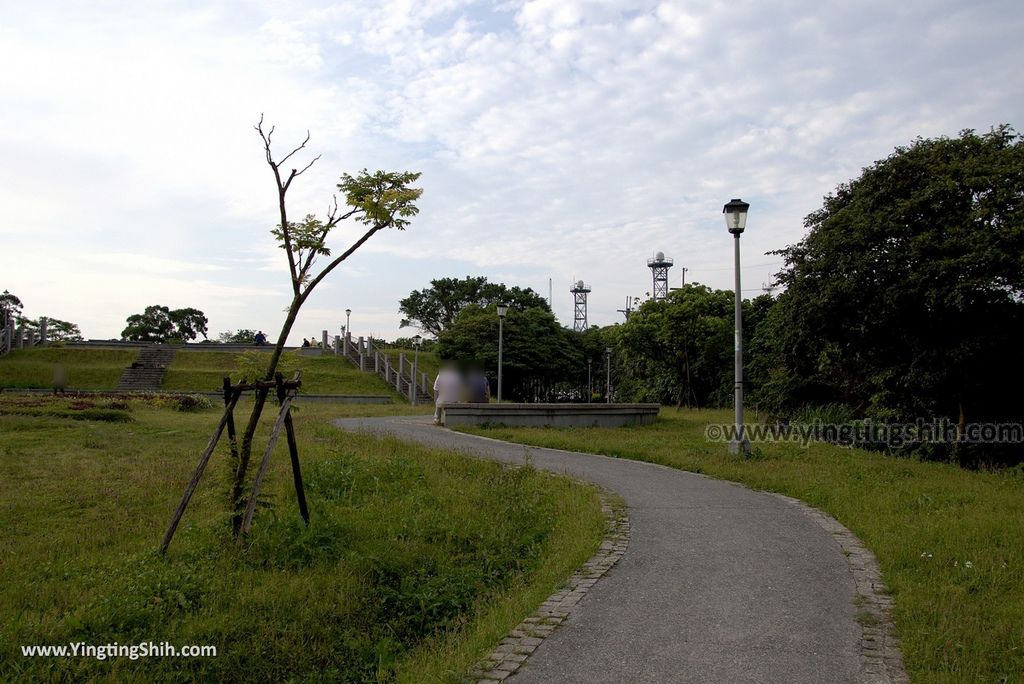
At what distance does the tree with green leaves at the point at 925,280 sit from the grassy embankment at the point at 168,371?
24236 mm

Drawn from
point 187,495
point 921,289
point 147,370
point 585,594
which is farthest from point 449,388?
point 147,370

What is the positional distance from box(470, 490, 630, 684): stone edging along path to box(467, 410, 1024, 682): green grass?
2039 millimetres

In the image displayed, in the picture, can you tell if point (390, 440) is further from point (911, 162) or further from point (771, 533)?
point (911, 162)

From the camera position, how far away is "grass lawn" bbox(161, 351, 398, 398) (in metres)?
37.0

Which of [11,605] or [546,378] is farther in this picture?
[546,378]

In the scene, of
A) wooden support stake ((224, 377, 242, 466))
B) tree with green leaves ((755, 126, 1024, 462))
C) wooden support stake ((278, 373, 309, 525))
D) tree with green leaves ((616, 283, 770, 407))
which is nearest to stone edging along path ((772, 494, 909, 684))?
wooden support stake ((278, 373, 309, 525))

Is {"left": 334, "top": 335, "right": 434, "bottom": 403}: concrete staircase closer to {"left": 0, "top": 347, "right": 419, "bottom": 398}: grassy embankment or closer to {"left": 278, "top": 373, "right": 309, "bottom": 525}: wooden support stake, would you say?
{"left": 0, "top": 347, "right": 419, "bottom": 398}: grassy embankment

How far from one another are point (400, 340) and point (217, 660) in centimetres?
5736

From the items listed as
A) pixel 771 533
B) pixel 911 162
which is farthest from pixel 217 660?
pixel 911 162

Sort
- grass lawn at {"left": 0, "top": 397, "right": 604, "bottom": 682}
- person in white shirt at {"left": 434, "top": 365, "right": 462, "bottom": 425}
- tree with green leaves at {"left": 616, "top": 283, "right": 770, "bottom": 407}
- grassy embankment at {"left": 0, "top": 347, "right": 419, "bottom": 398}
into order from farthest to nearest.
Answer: grassy embankment at {"left": 0, "top": 347, "right": 419, "bottom": 398}, tree with green leaves at {"left": 616, "top": 283, "right": 770, "bottom": 407}, person in white shirt at {"left": 434, "top": 365, "right": 462, "bottom": 425}, grass lawn at {"left": 0, "top": 397, "right": 604, "bottom": 682}

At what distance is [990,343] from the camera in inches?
462

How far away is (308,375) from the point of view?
131 feet

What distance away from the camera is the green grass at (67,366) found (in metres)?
33.2

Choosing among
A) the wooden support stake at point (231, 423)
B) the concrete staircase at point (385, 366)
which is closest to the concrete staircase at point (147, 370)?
the concrete staircase at point (385, 366)
